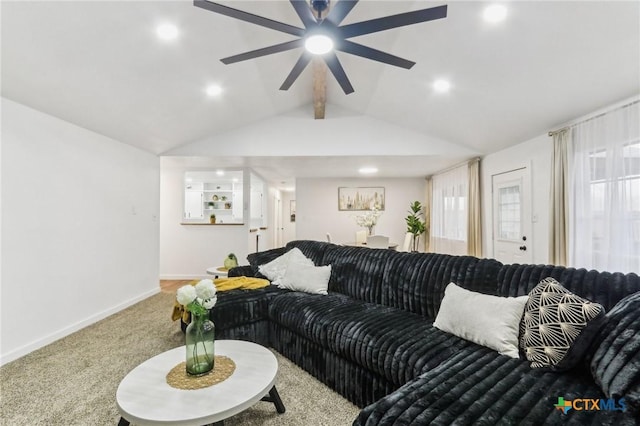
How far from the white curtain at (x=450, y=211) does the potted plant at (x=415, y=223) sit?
302 millimetres

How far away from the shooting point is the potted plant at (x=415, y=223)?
654 centimetres

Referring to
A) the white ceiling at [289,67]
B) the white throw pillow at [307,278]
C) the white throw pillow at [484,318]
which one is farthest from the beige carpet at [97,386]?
the white ceiling at [289,67]

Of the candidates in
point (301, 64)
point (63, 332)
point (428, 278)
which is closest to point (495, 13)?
point (301, 64)

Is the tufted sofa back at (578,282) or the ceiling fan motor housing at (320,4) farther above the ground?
the ceiling fan motor housing at (320,4)

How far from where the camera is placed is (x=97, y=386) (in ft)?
6.75

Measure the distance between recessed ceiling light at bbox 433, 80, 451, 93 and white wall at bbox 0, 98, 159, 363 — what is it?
13.0 feet

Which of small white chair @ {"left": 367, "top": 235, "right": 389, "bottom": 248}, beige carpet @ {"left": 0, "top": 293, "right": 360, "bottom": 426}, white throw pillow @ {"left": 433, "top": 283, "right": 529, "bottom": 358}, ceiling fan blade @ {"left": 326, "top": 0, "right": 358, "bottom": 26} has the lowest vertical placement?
beige carpet @ {"left": 0, "top": 293, "right": 360, "bottom": 426}

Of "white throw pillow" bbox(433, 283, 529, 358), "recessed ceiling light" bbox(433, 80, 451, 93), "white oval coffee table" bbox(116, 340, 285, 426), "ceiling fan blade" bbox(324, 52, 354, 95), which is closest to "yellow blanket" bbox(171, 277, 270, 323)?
"white oval coffee table" bbox(116, 340, 285, 426)

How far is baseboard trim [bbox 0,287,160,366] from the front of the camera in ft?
8.04

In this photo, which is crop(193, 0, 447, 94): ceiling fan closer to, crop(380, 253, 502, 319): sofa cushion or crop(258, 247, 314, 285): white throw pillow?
crop(380, 253, 502, 319): sofa cushion

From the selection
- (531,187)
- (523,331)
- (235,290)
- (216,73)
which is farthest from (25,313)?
(531,187)

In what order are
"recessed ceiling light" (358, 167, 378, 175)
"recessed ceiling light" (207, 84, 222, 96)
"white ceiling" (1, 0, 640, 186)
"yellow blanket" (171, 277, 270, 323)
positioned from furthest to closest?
"recessed ceiling light" (358, 167, 378, 175), "recessed ceiling light" (207, 84, 222, 96), "yellow blanket" (171, 277, 270, 323), "white ceiling" (1, 0, 640, 186)

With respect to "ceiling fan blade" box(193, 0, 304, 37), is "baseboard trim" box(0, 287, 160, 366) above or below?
below

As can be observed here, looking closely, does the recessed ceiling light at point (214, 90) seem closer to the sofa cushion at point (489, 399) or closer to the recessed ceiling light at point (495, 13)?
the recessed ceiling light at point (495, 13)
